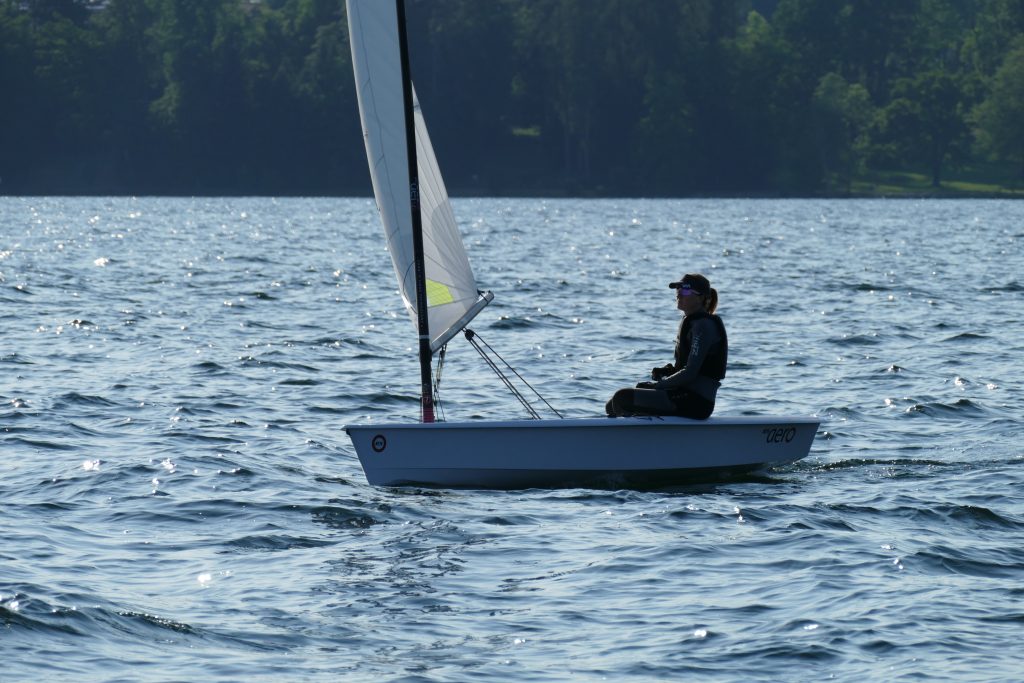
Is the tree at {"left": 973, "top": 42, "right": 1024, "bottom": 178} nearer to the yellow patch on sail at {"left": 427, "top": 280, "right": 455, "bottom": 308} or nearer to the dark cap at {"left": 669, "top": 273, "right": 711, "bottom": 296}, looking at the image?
the dark cap at {"left": 669, "top": 273, "right": 711, "bottom": 296}

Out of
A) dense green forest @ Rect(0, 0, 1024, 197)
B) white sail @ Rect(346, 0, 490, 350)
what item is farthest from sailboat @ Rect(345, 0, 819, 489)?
dense green forest @ Rect(0, 0, 1024, 197)

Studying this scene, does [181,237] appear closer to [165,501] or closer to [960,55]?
[165,501]

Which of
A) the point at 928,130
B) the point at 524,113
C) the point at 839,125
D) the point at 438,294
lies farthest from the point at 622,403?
the point at 928,130

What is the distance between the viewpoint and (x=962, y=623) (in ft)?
35.7

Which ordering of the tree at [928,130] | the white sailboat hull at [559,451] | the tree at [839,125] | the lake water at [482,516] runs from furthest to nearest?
1. the tree at [928,130]
2. the tree at [839,125]
3. the white sailboat hull at [559,451]
4. the lake water at [482,516]

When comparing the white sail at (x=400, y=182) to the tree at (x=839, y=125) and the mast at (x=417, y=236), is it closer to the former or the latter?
the mast at (x=417, y=236)

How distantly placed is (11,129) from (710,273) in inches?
4049

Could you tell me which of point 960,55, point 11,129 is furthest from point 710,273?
point 960,55

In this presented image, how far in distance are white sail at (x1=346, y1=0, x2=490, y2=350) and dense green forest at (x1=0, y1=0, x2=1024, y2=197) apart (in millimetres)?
116830

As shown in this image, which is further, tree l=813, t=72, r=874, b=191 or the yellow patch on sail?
tree l=813, t=72, r=874, b=191

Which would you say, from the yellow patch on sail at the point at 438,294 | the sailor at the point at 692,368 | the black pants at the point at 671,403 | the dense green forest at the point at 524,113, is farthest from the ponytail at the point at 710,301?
the dense green forest at the point at 524,113

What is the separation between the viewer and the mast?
15055mm

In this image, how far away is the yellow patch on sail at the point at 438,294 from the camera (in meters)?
15.7

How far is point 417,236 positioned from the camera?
15.3 m
